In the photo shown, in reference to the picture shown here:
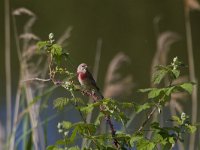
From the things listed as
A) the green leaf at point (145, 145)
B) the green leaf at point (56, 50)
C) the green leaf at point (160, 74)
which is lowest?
the green leaf at point (145, 145)

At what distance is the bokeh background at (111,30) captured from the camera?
23.8 feet

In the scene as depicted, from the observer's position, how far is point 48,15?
9.80 metres

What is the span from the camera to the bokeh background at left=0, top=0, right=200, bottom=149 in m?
7.25

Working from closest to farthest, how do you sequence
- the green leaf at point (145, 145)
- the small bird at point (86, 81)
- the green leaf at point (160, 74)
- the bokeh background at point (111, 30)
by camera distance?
1. the green leaf at point (145, 145)
2. the green leaf at point (160, 74)
3. the small bird at point (86, 81)
4. the bokeh background at point (111, 30)

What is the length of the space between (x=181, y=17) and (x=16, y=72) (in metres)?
3.67

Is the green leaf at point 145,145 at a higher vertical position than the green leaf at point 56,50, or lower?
lower

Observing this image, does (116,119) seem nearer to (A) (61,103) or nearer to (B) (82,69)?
(A) (61,103)

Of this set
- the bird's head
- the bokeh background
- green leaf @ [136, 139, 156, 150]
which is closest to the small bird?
the bird's head

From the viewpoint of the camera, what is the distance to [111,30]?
909 centimetres

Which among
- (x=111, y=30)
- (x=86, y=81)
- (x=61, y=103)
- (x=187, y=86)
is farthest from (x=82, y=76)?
(x=111, y=30)

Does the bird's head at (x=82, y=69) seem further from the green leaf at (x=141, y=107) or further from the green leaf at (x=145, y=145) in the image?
the green leaf at (x=145, y=145)

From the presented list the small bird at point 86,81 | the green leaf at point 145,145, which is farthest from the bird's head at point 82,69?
the green leaf at point 145,145

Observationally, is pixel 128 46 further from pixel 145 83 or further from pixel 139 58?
pixel 145 83

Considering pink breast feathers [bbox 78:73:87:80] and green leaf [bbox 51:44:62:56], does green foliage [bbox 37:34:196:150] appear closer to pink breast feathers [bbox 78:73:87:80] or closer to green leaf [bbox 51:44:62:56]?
green leaf [bbox 51:44:62:56]
